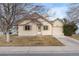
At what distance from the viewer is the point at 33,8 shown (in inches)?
861

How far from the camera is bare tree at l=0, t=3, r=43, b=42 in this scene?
21.9m

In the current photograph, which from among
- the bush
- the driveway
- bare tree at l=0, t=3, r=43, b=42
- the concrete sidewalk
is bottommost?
the concrete sidewalk

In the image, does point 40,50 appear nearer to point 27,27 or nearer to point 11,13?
point 27,27

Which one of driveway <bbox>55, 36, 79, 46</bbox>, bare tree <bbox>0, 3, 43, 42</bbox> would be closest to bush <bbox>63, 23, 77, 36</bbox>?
driveway <bbox>55, 36, 79, 46</bbox>

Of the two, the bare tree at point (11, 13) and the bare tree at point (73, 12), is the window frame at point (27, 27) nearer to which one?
the bare tree at point (11, 13)

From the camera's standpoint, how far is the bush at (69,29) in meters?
21.9

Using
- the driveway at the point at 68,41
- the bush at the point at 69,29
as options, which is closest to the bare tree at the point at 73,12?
the bush at the point at 69,29

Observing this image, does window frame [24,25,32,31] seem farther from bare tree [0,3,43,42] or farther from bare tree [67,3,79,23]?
bare tree [67,3,79,23]

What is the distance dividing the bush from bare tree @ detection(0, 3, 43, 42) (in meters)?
0.52

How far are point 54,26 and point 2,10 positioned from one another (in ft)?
2.97

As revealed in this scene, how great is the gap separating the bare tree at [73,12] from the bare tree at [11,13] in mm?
484

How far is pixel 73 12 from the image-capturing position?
2188 cm

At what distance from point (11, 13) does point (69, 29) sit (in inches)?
39.4

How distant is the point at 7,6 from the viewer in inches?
861
